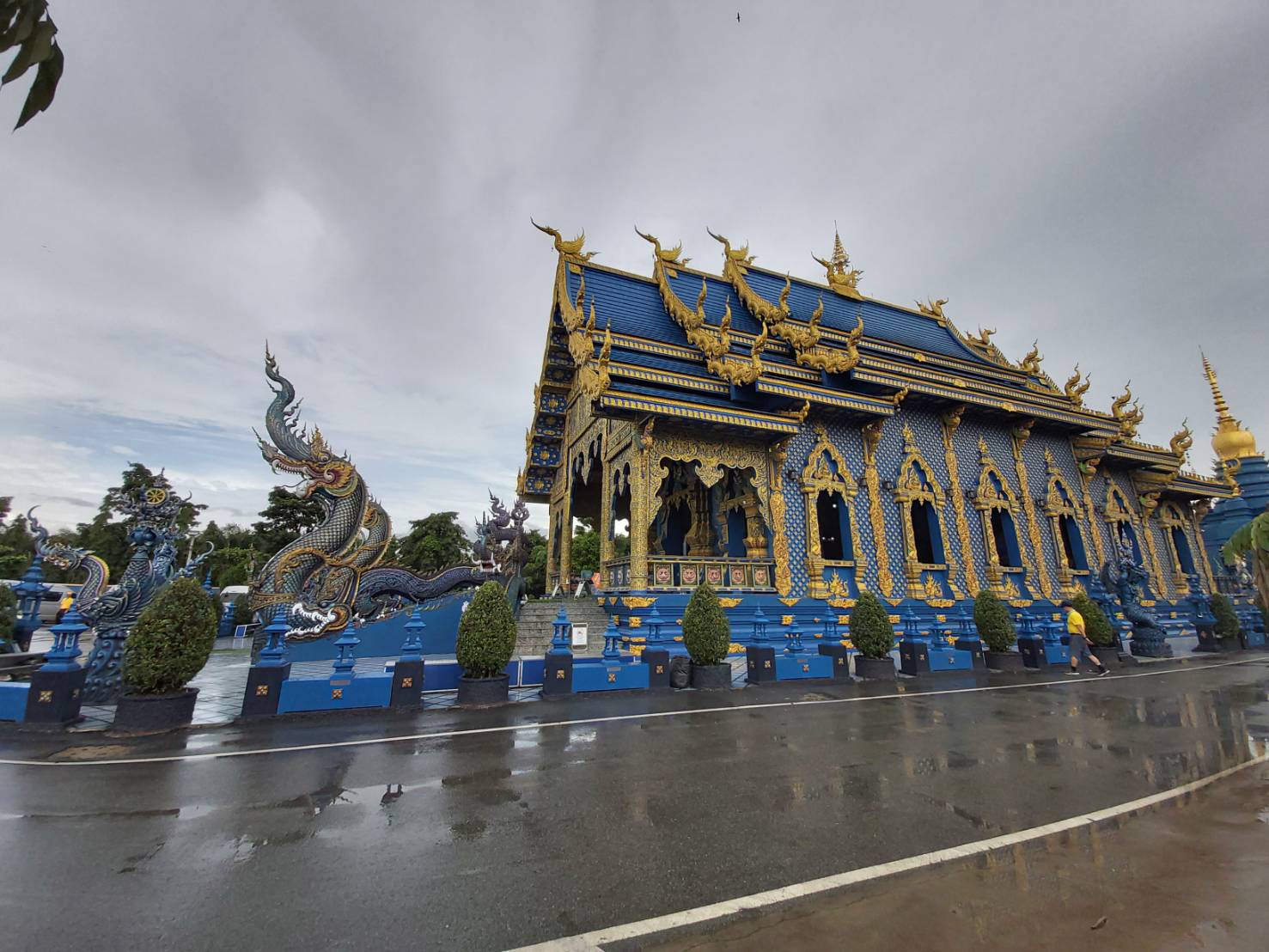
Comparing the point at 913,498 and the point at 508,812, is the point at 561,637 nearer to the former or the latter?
the point at 508,812

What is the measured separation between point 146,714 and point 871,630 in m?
10.7

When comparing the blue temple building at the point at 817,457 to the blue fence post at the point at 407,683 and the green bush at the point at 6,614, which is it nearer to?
the blue fence post at the point at 407,683

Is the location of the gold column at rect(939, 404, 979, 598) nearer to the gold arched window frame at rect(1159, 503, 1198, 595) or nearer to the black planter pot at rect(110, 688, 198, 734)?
the gold arched window frame at rect(1159, 503, 1198, 595)

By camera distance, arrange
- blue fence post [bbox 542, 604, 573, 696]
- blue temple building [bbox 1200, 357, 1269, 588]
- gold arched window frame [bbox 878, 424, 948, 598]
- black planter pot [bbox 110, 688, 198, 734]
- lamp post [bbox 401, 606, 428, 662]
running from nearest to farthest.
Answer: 1. black planter pot [bbox 110, 688, 198, 734]
2. lamp post [bbox 401, 606, 428, 662]
3. blue fence post [bbox 542, 604, 573, 696]
4. gold arched window frame [bbox 878, 424, 948, 598]
5. blue temple building [bbox 1200, 357, 1269, 588]

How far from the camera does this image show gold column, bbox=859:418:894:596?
13.6m

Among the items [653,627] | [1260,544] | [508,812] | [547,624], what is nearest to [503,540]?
[547,624]

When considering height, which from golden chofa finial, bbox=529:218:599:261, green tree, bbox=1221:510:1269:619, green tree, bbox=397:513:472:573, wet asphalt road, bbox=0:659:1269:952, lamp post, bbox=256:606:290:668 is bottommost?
wet asphalt road, bbox=0:659:1269:952

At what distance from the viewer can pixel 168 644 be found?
19.0 feet

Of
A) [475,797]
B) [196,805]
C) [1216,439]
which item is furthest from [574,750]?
[1216,439]


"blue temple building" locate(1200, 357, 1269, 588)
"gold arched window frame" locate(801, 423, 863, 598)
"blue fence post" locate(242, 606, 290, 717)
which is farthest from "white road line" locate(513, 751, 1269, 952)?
"blue temple building" locate(1200, 357, 1269, 588)

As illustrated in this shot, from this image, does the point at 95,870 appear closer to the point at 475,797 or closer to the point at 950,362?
the point at 475,797

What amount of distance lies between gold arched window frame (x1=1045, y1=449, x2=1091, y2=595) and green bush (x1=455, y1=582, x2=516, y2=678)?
17315 millimetres

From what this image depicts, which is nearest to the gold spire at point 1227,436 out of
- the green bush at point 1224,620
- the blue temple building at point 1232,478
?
the blue temple building at point 1232,478

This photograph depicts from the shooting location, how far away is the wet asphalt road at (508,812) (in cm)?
233
